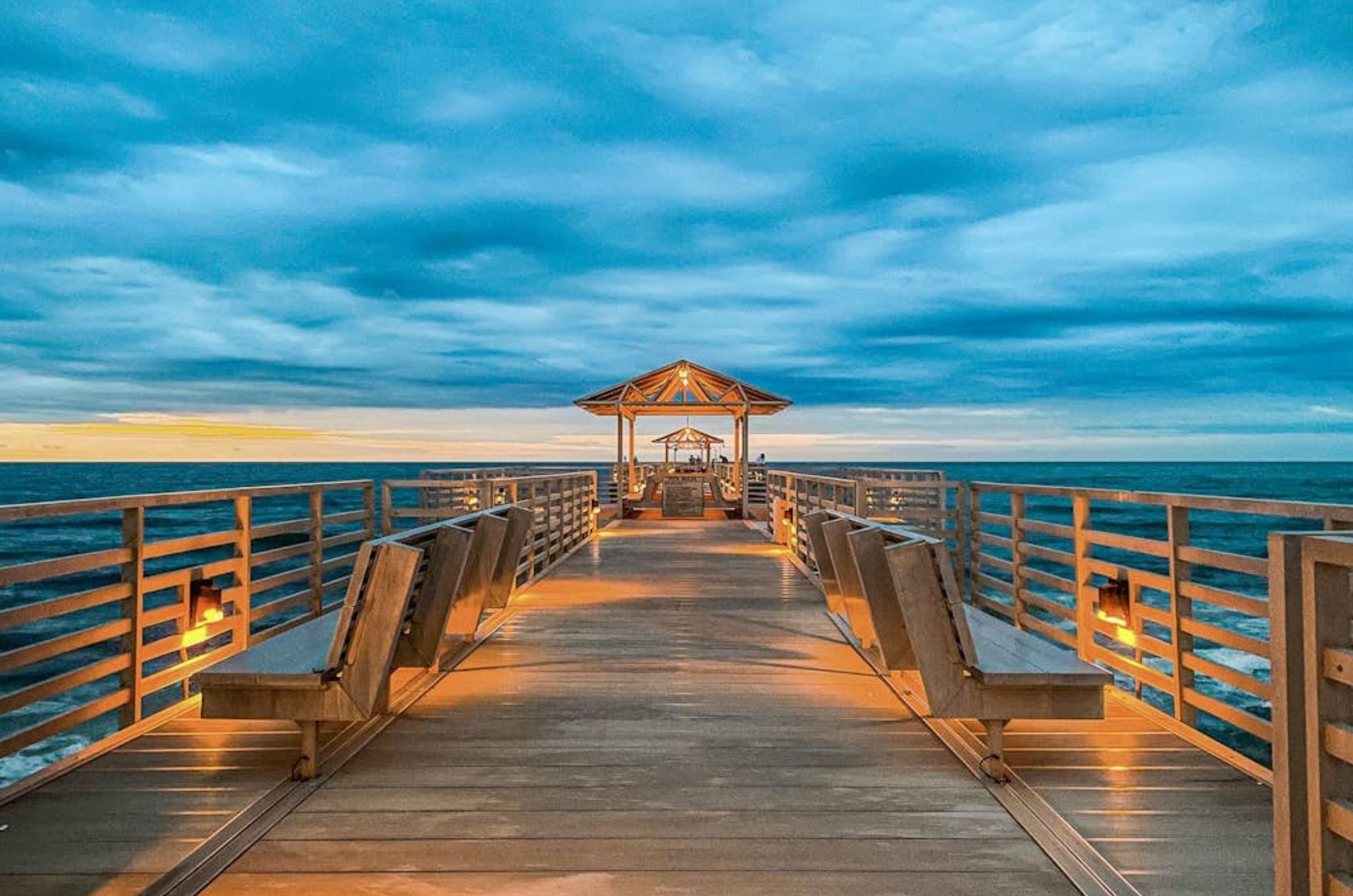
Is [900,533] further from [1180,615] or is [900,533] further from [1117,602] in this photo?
[1117,602]

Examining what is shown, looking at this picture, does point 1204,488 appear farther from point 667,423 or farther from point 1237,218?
point 667,423

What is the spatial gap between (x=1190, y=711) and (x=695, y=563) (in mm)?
5574

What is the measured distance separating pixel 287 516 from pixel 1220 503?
39277 mm

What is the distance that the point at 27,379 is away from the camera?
38.2 metres

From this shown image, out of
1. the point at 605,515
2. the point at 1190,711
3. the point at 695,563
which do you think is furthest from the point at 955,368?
the point at 1190,711

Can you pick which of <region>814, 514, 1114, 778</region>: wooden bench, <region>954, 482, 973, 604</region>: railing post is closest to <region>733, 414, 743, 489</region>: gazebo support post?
<region>954, 482, 973, 604</region>: railing post

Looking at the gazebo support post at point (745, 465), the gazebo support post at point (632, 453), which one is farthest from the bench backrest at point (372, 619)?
the gazebo support post at point (632, 453)

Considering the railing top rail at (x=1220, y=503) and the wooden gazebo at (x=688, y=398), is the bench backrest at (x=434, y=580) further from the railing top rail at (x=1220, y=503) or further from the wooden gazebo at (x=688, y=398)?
the wooden gazebo at (x=688, y=398)

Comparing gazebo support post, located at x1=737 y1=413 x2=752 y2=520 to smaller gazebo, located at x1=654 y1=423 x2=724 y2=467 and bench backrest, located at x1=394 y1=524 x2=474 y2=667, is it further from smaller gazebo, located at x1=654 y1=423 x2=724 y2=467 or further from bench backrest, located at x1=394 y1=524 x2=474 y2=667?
bench backrest, located at x1=394 y1=524 x2=474 y2=667

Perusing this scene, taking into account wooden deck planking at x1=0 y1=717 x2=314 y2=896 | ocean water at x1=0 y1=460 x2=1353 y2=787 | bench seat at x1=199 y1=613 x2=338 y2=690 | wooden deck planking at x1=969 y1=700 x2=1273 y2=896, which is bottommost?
ocean water at x1=0 y1=460 x2=1353 y2=787

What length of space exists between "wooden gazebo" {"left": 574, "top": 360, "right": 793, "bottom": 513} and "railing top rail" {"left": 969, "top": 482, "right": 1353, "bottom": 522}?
11.3m

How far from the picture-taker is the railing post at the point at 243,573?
4055 mm

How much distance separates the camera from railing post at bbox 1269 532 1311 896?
1204 millimetres

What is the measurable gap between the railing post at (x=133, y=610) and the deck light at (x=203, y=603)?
417 millimetres
